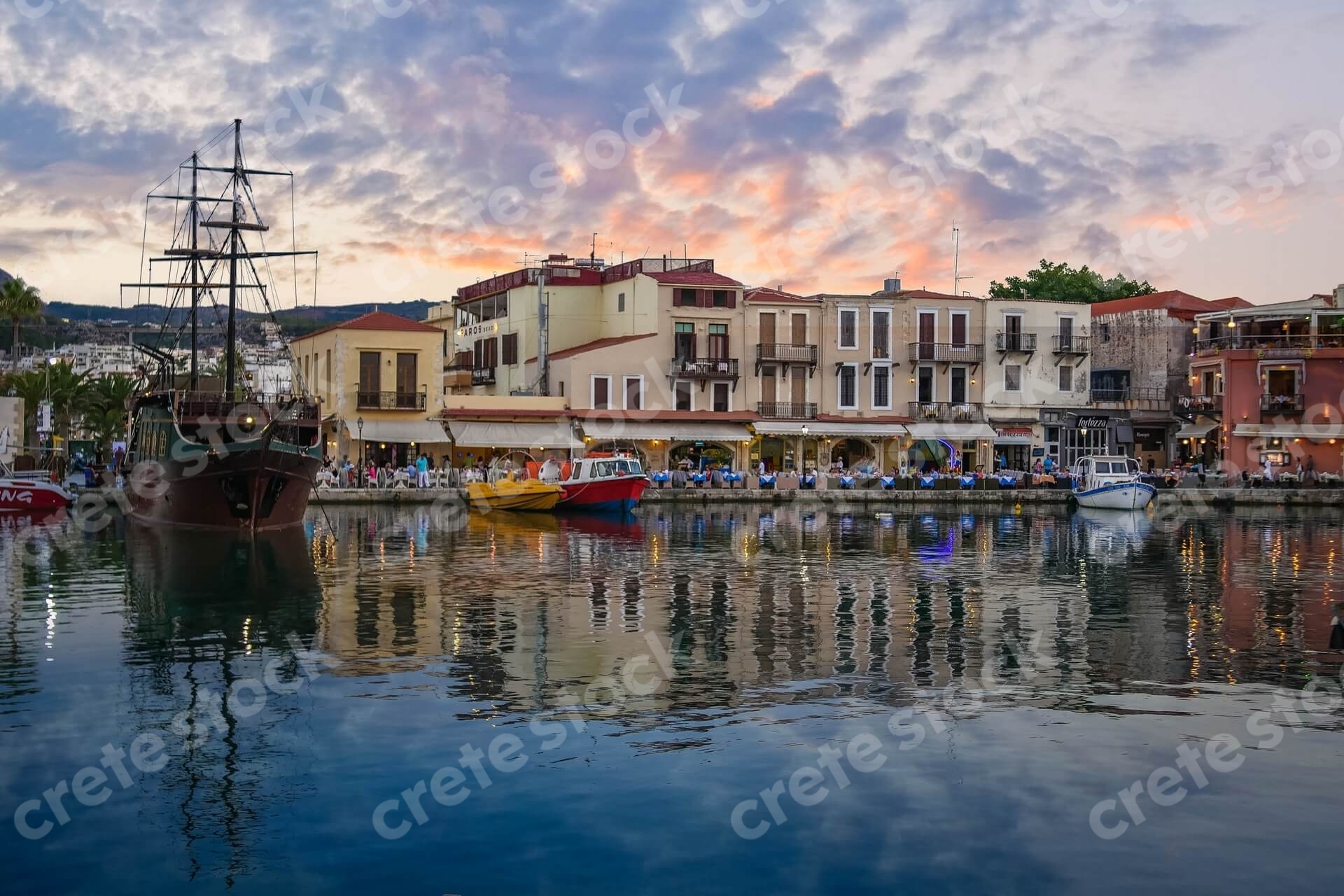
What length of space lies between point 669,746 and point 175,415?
32.7 metres

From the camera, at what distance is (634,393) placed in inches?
2692

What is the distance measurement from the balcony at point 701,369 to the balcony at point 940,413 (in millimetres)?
9854

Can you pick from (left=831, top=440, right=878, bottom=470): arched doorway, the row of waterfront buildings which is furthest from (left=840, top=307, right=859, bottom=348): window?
(left=831, top=440, right=878, bottom=470): arched doorway

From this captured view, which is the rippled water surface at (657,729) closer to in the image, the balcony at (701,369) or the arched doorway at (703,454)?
the balcony at (701,369)

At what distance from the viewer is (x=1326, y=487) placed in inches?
2562

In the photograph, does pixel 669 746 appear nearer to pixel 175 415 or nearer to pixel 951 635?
pixel 951 635

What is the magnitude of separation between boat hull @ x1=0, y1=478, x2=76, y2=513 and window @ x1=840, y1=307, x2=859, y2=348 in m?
37.6

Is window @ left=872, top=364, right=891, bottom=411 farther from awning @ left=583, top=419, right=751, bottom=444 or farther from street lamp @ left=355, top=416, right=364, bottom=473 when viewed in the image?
street lamp @ left=355, top=416, right=364, bottom=473

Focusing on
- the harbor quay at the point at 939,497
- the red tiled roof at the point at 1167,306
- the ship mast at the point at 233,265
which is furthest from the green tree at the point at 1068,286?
the ship mast at the point at 233,265

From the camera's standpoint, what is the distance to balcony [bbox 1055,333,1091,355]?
74562 mm

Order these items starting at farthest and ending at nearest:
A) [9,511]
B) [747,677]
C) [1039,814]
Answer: [9,511]
[747,677]
[1039,814]

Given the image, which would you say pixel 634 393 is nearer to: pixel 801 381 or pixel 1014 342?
pixel 801 381

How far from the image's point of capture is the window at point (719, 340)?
6988cm

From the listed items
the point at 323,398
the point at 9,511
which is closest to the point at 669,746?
the point at 9,511
